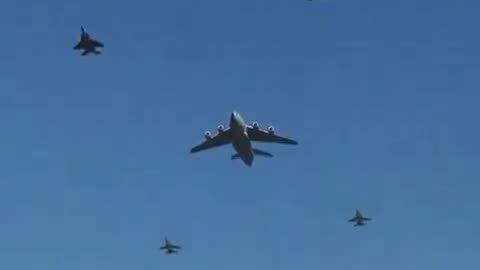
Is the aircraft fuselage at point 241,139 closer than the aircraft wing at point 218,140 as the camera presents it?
Yes

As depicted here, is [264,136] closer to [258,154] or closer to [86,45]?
[258,154]

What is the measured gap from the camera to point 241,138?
16125cm

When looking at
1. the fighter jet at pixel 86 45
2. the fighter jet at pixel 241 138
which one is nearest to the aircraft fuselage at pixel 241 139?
the fighter jet at pixel 241 138

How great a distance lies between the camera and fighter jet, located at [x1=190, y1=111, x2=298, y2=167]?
522 feet

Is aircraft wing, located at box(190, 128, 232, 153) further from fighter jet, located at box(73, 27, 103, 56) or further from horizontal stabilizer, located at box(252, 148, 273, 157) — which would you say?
fighter jet, located at box(73, 27, 103, 56)

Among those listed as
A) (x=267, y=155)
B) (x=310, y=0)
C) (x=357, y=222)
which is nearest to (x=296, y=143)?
(x=267, y=155)

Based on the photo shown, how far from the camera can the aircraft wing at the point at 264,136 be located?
16250 centimetres

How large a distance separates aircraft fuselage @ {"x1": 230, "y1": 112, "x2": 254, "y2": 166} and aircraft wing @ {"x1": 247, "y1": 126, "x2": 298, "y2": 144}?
50.9 inches

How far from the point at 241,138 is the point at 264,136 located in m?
5.26

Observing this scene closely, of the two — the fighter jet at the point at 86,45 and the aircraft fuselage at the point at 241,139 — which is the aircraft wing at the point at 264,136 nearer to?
the aircraft fuselage at the point at 241,139

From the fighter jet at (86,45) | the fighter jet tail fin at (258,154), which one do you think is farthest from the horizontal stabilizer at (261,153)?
the fighter jet at (86,45)

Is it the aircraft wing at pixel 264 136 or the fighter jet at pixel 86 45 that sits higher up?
the fighter jet at pixel 86 45

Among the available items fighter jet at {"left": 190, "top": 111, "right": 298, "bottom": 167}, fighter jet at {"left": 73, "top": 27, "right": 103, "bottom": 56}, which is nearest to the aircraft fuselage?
fighter jet at {"left": 190, "top": 111, "right": 298, "bottom": 167}

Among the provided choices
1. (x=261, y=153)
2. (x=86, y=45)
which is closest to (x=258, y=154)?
(x=261, y=153)
